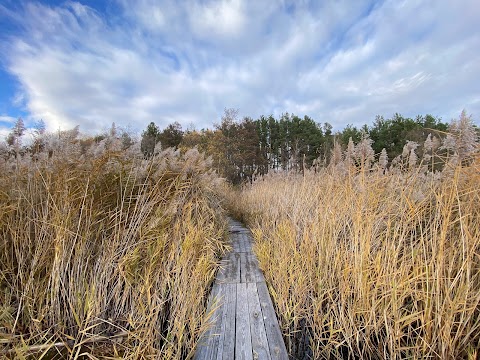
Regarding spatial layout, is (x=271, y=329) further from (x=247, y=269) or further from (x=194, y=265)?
(x=247, y=269)

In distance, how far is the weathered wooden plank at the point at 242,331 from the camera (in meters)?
1.42

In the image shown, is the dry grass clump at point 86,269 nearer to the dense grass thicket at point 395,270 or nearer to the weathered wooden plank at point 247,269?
the weathered wooden plank at point 247,269

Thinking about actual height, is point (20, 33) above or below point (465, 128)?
above

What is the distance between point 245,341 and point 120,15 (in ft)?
17.2

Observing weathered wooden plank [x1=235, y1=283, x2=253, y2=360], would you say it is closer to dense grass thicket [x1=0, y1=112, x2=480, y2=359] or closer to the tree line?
dense grass thicket [x1=0, y1=112, x2=480, y2=359]

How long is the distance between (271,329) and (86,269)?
4.46 feet

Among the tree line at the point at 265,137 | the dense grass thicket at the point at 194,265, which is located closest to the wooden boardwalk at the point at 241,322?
the dense grass thicket at the point at 194,265

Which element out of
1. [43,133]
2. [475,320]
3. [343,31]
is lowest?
[475,320]

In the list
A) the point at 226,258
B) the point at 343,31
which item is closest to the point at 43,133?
the point at 226,258

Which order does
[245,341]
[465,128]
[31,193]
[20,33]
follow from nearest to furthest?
1. [465,128]
2. [245,341]
3. [31,193]
4. [20,33]

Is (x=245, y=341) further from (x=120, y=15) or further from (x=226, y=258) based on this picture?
(x=120, y=15)

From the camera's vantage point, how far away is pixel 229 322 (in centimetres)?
172

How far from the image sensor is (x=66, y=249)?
1.48 m

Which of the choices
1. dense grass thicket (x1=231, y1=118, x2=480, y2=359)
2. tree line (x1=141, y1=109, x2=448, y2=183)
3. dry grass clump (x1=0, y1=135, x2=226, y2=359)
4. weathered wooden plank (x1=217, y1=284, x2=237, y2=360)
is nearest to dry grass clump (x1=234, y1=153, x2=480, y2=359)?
dense grass thicket (x1=231, y1=118, x2=480, y2=359)
